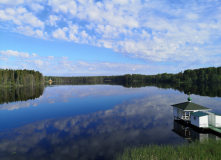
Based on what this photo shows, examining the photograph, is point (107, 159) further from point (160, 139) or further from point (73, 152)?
point (160, 139)

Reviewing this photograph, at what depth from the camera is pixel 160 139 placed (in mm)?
18188

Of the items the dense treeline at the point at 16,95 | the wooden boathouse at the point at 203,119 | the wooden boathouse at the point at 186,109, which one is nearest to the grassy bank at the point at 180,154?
the wooden boathouse at the point at 203,119

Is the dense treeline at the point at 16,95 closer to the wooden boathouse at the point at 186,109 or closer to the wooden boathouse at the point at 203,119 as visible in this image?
the wooden boathouse at the point at 186,109

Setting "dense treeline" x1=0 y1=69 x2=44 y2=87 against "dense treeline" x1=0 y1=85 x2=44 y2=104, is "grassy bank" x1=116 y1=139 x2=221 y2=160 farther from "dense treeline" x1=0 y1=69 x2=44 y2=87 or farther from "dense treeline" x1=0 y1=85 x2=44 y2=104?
"dense treeline" x1=0 y1=69 x2=44 y2=87

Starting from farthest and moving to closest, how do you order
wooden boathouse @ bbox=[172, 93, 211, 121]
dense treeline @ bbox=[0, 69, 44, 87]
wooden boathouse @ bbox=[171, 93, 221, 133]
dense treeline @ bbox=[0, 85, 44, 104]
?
dense treeline @ bbox=[0, 69, 44, 87], dense treeline @ bbox=[0, 85, 44, 104], wooden boathouse @ bbox=[172, 93, 211, 121], wooden boathouse @ bbox=[171, 93, 221, 133]

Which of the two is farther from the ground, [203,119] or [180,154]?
[203,119]

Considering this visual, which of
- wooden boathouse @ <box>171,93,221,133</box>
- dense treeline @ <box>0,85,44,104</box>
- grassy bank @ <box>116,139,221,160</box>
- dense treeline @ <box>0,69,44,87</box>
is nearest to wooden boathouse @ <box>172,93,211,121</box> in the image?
wooden boathouse @ <box>171,93,221,133</box>

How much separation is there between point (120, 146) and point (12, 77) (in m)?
148

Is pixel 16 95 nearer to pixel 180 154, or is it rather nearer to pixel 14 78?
Answer: pixel 180 154

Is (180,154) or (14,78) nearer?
(180,154)

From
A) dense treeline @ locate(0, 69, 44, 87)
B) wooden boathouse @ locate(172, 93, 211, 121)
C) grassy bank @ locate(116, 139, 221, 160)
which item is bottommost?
grassy bank @ locate(116, 139, 221, 160)

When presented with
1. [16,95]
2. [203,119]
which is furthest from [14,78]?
[203,119]

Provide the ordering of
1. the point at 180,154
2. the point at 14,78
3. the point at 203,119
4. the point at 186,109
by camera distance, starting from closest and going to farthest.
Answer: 1. the point at 180,154
2. the point at 203,119
3. the point at 186,109
4. the point at 14,78

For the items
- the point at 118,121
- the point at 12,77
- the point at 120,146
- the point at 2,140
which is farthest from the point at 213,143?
the point at 12,77
